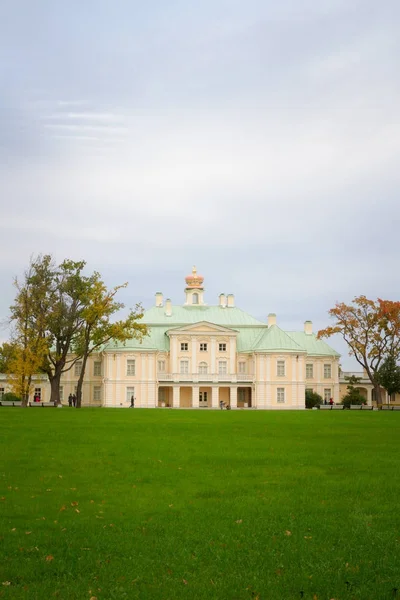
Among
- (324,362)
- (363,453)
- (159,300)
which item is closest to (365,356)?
(324,362)

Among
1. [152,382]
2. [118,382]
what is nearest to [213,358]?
[152,382]

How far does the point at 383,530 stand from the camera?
10.0 meters

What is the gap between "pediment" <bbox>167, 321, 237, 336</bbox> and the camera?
254 ft

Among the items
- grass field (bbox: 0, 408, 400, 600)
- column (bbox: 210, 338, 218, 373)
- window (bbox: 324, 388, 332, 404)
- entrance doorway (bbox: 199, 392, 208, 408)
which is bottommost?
grass field (bbox: 0, 408, 400, 600)

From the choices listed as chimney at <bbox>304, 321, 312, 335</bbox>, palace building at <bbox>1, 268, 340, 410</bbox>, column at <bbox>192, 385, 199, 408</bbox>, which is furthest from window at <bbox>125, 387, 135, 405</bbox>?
chimney at <bbox>304, 321, 312, 335</bbox>

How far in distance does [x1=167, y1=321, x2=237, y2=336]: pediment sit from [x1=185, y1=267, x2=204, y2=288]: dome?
9698mm

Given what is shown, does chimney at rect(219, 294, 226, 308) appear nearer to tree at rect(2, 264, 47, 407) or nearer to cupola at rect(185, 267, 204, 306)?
cupola at rect(185, 267, 204, 306)

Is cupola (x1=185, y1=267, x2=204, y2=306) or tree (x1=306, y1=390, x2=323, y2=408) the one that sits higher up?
cupola (x1=185, y1=267, x2=204, y2=306)

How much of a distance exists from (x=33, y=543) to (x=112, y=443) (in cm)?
1078

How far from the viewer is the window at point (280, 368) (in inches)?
3000

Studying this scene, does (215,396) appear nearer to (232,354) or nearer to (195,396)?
(195,396)

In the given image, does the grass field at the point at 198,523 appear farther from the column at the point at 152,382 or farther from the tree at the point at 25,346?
the column at the point at 152,382

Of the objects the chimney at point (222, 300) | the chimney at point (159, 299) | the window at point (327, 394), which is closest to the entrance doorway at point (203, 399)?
the chimney at point (222, 300)

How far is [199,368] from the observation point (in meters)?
77.8
